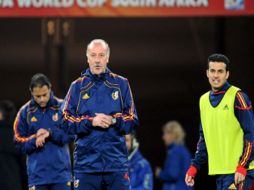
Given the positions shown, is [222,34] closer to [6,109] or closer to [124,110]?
[6,109]

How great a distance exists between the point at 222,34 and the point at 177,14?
86.2 inches

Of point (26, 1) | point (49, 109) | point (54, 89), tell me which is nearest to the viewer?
point (49, 109)

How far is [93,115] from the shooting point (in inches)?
300

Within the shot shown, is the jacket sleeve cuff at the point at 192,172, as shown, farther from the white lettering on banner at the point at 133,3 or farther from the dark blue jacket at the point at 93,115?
the white lettering on banner at the point at 133,3

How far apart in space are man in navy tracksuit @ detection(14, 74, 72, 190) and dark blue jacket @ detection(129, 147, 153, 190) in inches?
37.2

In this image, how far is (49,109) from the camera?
9172 mm

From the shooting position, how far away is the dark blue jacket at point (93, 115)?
7598 millimetres

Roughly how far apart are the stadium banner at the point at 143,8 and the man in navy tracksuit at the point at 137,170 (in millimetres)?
1435

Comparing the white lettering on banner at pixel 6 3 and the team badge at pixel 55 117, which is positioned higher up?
the white lettering on banner at pixel 6 3

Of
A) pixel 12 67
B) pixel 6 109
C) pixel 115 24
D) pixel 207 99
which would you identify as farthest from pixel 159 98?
pixel 207 99

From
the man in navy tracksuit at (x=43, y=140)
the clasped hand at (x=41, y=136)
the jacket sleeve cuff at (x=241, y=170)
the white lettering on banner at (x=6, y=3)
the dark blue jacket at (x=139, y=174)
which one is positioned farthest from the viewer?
the white lettering on banner at (x=6, y=3)

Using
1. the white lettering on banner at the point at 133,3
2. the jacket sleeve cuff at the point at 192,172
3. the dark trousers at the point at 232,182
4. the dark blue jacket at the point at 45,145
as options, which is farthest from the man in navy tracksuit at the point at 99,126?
the white lettering on banner at the point at 133,3

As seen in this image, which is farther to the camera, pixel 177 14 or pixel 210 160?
pixel 177 14

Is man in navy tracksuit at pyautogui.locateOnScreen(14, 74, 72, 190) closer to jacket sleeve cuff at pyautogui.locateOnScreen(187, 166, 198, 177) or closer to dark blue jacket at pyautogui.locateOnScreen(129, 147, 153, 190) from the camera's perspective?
dark blue jacket at pyautogui.locateOnScreen(129, 147, 153, 190)
